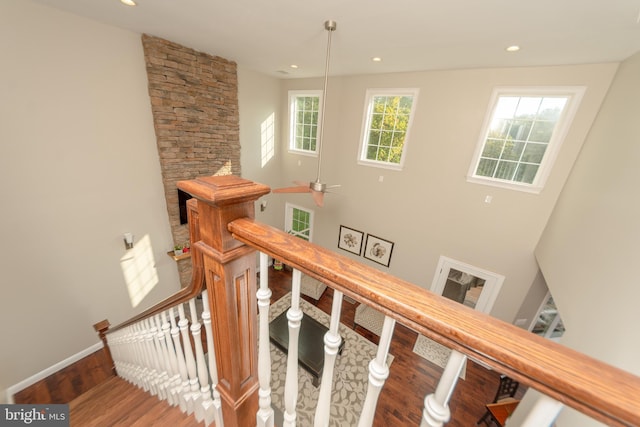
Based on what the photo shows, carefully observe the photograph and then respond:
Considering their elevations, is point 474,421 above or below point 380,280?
below

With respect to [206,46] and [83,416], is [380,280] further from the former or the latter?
[206,46]

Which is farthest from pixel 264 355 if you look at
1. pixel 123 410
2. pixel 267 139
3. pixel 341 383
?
pixel 267 139

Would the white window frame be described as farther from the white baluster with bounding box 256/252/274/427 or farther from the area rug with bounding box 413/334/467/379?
the white baluster with bounding box 256/252/274/427

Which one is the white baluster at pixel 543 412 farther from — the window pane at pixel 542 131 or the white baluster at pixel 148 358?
the window pane at pixel 542 131

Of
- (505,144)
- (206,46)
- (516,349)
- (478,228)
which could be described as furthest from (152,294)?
(505,144)

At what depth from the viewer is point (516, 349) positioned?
0.38 metres

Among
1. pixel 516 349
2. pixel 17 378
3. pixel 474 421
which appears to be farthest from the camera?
pixel 474 421

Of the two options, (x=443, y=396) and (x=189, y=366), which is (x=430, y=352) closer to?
(x=189, y=366)

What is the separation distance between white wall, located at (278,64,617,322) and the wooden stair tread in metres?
4.22

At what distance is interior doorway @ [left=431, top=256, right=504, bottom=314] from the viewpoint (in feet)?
13.0

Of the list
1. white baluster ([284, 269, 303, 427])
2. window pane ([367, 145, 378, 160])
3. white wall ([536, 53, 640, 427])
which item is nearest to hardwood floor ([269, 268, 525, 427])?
white wall ([536, 53, 640, 427])

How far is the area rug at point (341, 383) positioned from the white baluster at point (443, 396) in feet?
8.96

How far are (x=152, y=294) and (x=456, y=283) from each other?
18.2 ft

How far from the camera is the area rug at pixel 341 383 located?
295 centimetres
